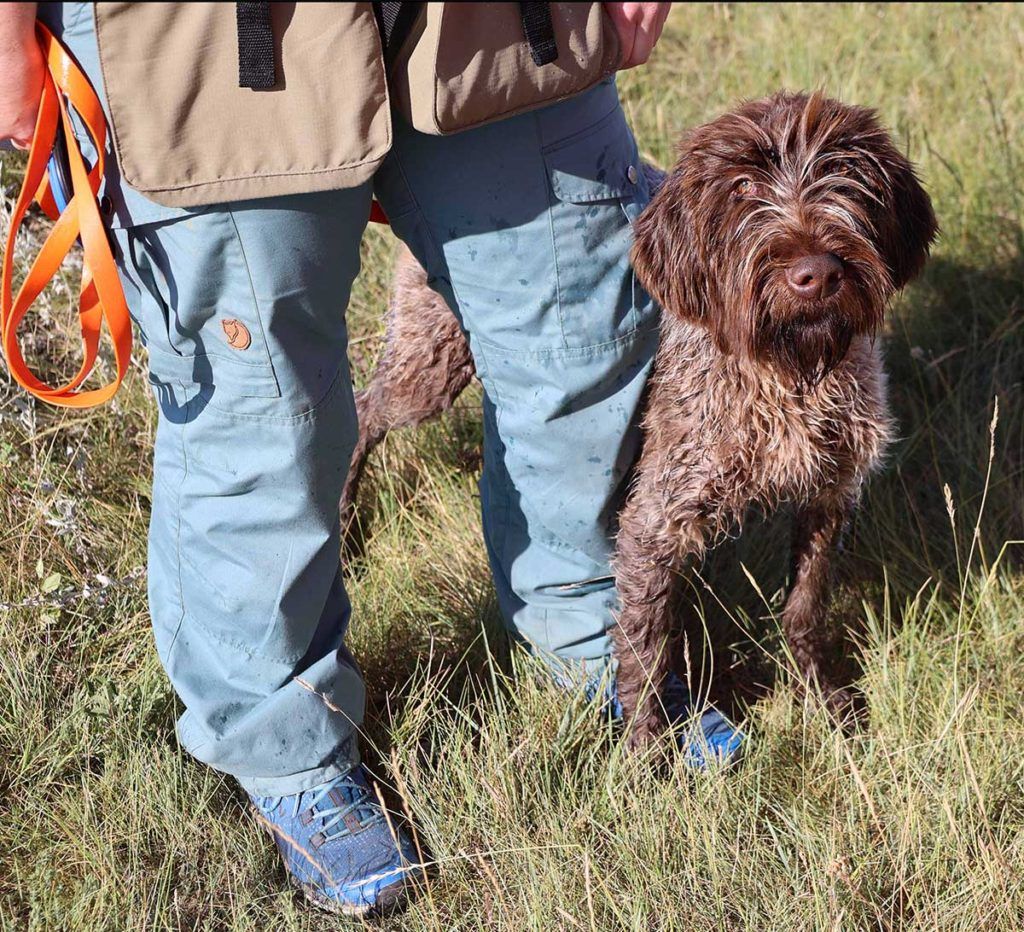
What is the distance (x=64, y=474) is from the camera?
10.8 ft

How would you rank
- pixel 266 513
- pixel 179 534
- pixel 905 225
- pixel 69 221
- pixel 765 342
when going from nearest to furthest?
1. pixel 69 221
2. pixel 266 513
3. pixel 179 534
4. pixel 765 342
5. pixel 905 225

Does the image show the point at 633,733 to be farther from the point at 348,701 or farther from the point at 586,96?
the point at 586,96

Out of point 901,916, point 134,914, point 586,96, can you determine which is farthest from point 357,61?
point 901,916

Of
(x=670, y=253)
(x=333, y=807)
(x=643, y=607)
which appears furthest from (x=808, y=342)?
(x=333, y=807)

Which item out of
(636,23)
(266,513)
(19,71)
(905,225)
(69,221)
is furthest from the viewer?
(905,225)

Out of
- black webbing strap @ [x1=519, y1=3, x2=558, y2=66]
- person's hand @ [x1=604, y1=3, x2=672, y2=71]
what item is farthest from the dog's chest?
black webbing strap @ [x1=519, y1=3, x2=558, y2=66]

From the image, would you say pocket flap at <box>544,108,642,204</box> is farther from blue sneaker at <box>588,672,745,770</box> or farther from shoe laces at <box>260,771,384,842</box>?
shoe laces at <box>260,771,384,842</box>

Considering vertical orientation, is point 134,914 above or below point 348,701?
below

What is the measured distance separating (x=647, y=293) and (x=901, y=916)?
1.42 m

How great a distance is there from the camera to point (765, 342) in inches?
103

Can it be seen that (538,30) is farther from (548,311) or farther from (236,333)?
(236,333)

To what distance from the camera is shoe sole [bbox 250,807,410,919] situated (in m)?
2.54

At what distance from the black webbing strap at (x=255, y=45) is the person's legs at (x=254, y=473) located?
22cm

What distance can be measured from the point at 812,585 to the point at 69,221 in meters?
2.01
